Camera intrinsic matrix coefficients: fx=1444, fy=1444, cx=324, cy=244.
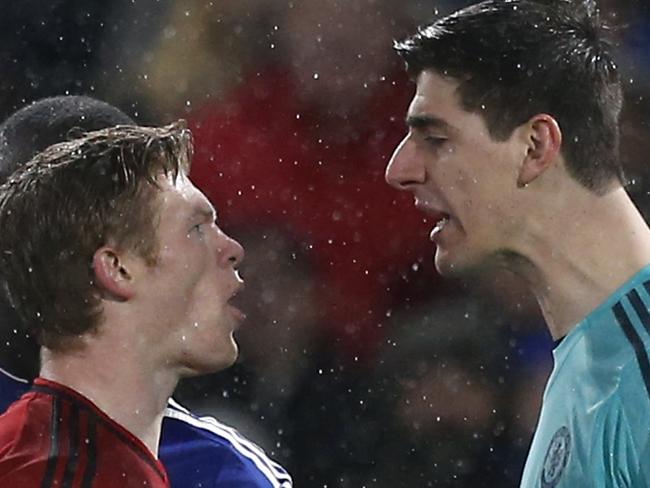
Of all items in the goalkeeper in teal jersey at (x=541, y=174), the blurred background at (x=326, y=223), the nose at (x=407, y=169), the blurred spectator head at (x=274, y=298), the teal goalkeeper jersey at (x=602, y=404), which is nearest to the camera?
the teal goalkeeper jersey at (x=602, y=404)

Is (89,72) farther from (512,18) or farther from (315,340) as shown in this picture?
(512,18)

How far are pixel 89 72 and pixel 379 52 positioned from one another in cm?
71

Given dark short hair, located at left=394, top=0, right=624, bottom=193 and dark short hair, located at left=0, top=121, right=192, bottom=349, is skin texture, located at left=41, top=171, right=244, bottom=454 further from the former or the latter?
dark short hair, located at left=394, top=0, right=624, bottom=193

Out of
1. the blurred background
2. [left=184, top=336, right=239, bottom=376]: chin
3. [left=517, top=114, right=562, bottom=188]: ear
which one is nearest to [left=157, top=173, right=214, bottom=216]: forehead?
[left=184, top=336, right=239, bottom=376]: chin

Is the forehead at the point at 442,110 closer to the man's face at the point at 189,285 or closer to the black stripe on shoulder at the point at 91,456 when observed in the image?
the man's face at the point at 189,285

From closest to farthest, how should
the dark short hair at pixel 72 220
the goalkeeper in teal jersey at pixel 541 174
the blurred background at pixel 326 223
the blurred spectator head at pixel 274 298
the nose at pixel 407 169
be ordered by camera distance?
1. the goalkeeper in teal jersey at pixel 541 174
2. the dark short hair at pixel 72 220
3. the nose at pixel 407 169
4. the blurred background at pixel 326 223
5. the blurred spectator head at pixel 274 298

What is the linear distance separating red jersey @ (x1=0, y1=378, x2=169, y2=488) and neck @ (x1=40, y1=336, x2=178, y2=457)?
30 millimetres

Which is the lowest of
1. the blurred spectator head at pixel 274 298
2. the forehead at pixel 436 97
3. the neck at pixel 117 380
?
the blurred spectator head at pixel 274 298

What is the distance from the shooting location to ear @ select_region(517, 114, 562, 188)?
68.4 inches

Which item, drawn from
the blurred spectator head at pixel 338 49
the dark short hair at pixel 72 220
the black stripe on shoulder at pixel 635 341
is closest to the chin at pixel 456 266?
the black stripe on shoulder at pixel 635 341

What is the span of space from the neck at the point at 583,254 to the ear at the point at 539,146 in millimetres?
57

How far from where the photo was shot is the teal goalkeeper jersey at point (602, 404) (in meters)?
1.47

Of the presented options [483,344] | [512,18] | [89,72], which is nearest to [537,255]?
[512,18]

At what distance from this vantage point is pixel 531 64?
1792 mm
